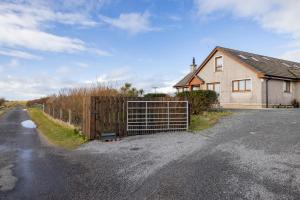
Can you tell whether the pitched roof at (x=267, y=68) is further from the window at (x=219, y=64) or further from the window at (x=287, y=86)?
the window at (x=219, y=64)

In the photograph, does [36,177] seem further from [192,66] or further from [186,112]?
[192,66]

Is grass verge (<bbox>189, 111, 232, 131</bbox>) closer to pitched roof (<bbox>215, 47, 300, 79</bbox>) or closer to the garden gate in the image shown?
the garden gate

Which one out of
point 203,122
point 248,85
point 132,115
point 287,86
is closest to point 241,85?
point 248,85

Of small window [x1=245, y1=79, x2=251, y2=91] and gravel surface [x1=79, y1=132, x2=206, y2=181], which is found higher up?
small window [x1=245, y1=79, x2=251, y2=91]

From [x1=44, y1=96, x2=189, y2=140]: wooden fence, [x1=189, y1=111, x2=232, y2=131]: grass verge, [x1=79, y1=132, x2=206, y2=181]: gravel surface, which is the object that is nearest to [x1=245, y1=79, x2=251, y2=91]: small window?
[x1=189, y1=111, x2=232, y2=131]: grass verge

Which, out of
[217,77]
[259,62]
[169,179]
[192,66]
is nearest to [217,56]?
[217,77]

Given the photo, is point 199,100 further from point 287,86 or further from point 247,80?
point 287,86

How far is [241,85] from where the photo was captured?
82.6 ft

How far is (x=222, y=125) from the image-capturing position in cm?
1355

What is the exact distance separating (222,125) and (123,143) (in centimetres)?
577

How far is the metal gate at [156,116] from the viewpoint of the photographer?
12.6 m

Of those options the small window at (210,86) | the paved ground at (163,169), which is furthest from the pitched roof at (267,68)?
the paved ground at (163,169)

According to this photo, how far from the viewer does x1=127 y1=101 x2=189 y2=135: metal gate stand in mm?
12625

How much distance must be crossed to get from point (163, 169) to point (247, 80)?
20560 millimetres
